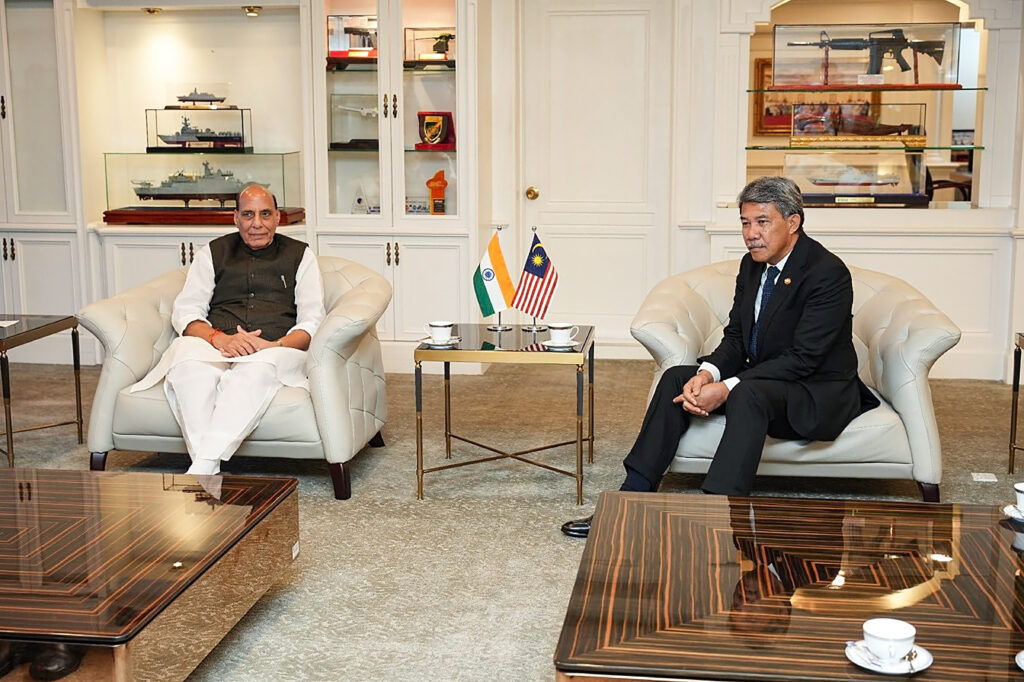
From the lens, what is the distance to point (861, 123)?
629 cm

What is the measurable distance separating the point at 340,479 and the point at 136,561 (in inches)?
63.5

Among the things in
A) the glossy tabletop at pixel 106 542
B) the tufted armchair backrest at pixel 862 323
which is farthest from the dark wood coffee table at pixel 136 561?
the tufted armchair backrest at pixel 862 323

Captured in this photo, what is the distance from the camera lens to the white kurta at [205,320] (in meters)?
4.34

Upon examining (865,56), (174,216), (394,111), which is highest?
(865,56)

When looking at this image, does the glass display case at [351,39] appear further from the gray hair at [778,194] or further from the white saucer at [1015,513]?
the white saucer at [1015,513]

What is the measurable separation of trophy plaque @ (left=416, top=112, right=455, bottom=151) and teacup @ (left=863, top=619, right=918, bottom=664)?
190 inches

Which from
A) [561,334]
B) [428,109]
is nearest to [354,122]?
[428,109]

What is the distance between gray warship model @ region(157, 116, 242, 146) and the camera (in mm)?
6730

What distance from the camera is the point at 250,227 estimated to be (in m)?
4.63

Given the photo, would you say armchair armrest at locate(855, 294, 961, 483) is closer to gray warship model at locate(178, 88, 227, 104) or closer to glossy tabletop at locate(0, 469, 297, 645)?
glossy tabletop at locate(0, 469, 297, 645)

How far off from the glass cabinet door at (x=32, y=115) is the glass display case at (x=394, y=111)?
5.30 ft

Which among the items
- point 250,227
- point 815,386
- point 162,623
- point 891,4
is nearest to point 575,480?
point 815,386

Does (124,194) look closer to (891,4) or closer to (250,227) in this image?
(250,227)

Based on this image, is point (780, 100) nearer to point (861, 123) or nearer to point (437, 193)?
point (861, 123)
